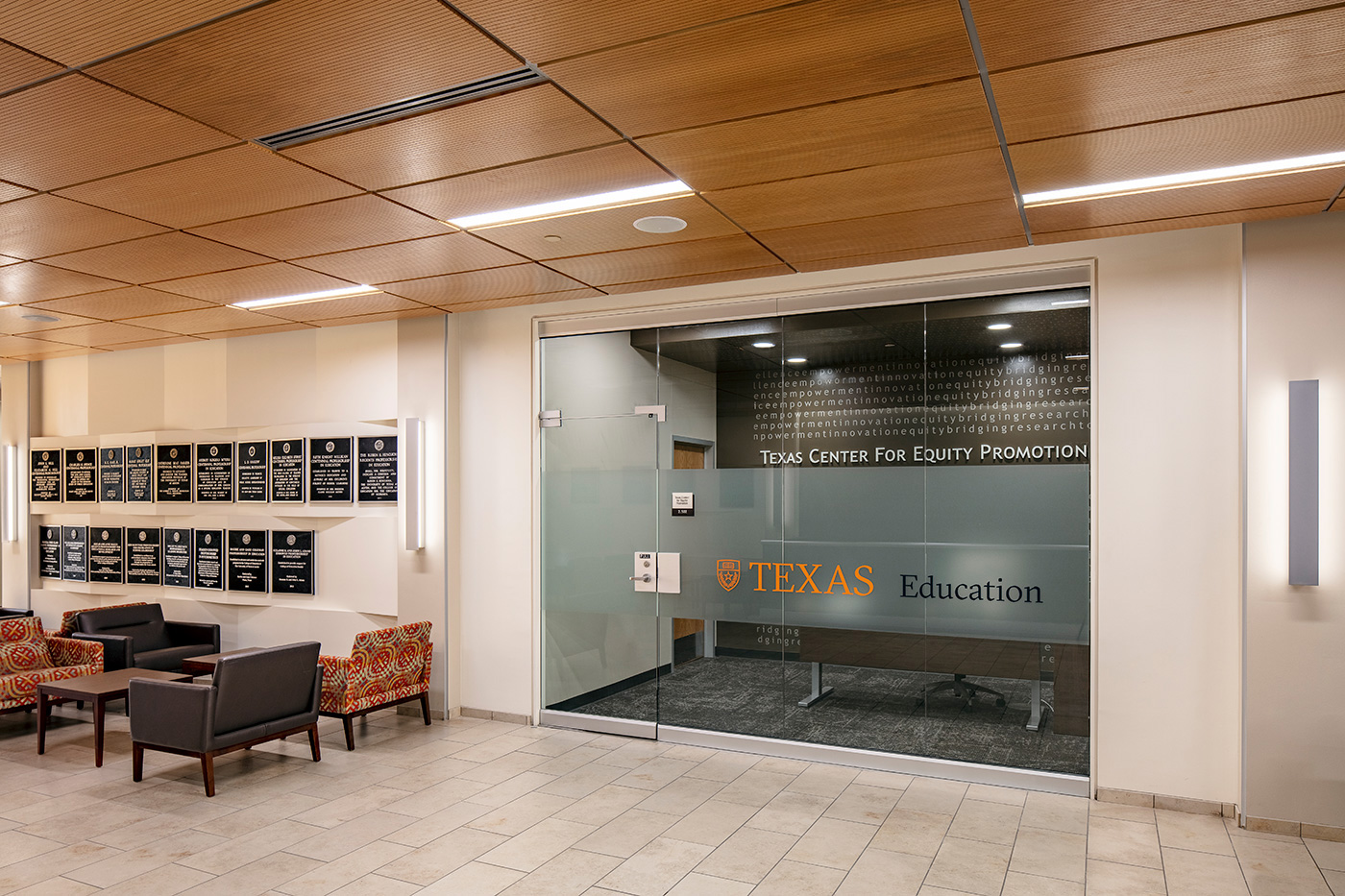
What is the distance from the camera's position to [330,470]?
306 inches

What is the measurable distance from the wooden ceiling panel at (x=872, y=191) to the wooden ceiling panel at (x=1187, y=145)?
0.55ft

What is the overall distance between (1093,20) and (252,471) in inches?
305

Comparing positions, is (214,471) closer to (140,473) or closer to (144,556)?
(140,473)

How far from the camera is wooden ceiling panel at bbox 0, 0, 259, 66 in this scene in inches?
100

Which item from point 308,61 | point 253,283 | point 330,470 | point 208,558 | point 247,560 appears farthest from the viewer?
point 208,558

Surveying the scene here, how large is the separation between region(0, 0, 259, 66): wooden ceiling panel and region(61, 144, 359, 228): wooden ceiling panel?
85 centimetres

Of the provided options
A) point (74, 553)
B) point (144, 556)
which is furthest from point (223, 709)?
point (74, 553)

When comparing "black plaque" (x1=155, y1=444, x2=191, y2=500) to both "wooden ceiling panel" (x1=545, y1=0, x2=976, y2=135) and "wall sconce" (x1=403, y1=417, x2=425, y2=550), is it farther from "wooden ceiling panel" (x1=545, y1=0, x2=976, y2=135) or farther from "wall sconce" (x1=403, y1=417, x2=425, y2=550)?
"wooden ceiling panel" (x1=545, y1=0, x2=976, y2=135)

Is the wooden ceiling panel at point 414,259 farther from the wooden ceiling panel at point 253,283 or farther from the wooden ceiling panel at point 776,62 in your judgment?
the wooden ceiling panel at point 776,62

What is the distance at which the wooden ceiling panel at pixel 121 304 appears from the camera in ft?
20.5

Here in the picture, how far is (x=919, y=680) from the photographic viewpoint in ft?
18.6

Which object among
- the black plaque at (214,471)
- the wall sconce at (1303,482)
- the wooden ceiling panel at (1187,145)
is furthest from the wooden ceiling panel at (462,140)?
the black plaque at (214,471)

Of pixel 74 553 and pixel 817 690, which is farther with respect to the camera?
Answer: pixel 74 553

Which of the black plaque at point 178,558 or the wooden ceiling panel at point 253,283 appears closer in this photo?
the wooden ceiling panel at point 253,283
